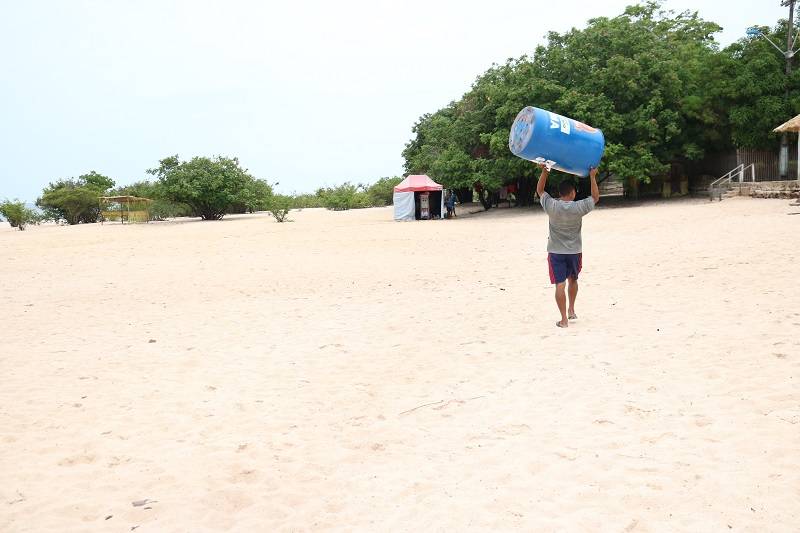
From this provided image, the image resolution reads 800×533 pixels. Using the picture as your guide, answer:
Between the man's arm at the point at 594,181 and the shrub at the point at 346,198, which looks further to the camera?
the shrub at the point at 346,198

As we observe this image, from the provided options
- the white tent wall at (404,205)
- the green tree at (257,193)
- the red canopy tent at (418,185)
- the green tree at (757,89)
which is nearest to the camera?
the green tree at (757,89)

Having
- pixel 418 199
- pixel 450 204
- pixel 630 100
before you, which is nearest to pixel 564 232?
pixel 630 100

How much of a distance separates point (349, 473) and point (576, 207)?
3.85 m

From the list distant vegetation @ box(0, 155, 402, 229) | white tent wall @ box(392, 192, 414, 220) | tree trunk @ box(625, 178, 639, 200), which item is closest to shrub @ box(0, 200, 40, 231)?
distant vegetation @ box(0, 155, 402, 229)

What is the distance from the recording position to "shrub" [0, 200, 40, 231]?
35.0 metres

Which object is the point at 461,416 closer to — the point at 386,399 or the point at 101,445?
the point at 386,399

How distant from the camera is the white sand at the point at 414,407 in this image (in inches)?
111

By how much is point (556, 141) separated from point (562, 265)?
1319 millimetres

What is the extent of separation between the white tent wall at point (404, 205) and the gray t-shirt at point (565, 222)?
2442 cm

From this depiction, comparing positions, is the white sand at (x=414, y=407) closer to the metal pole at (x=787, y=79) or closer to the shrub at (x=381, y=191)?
the metal pole at (x=787, y=79)

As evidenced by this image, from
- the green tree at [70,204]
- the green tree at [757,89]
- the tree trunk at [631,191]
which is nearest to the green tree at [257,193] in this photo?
the green tree at [70,204]

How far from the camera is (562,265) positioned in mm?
6125

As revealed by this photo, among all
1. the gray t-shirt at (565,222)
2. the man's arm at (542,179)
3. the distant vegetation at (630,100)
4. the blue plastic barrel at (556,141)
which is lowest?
the gray t-shirt at (565,222)

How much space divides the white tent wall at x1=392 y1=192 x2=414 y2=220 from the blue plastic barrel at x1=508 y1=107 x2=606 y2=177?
24516 millimetres
